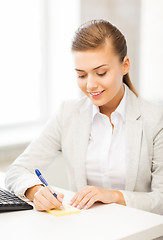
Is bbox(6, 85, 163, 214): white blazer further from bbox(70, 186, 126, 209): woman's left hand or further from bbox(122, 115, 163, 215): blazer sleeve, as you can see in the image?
bbox(70, 186, 126, 209): woman's left hand

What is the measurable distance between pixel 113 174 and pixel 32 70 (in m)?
1.64

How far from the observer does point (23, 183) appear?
1634 millimetres

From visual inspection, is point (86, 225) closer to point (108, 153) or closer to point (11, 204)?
point (11, 204)

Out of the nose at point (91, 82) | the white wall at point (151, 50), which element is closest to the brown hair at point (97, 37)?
the nose at point (91, 82)

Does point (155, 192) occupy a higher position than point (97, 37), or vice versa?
point (97, 37)

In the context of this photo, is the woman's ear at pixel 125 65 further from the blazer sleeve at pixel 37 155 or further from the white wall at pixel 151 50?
the white wall at pixel 151 50

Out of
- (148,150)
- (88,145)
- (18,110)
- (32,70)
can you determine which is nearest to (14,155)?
(18,110)

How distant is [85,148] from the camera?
1.86 meters

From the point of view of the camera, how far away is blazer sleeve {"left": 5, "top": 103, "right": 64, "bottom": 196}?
5.69ft

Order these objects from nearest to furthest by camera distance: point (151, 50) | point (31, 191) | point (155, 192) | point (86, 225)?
point (86, 225)
point (31, 191)
point (155, 192)
point (151, 50)

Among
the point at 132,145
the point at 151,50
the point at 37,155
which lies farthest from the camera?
the point at 151,50

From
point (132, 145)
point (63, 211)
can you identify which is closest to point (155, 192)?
point (132, 145)

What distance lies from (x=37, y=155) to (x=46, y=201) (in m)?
0.52

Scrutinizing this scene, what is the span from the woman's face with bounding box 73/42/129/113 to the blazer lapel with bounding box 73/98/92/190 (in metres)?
0.21
